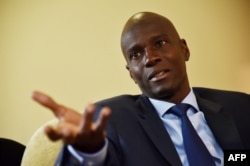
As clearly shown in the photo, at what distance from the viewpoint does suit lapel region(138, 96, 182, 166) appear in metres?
0.93

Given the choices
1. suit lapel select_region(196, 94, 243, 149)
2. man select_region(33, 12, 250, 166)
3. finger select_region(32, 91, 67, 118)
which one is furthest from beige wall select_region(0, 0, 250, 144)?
finger select_region(32, 91, 67, 118)

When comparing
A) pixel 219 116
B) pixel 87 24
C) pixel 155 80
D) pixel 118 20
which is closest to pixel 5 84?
pixel 87 24

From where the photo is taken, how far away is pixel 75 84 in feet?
5.47

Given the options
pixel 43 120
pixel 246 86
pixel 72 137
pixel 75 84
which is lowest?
pixel 246 86

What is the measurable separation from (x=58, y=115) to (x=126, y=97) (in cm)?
52

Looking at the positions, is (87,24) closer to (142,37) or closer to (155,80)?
(142,37)

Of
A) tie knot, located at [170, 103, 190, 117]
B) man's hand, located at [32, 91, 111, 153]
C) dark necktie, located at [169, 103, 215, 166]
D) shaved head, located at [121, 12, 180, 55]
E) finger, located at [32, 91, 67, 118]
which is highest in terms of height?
shaved head, located at [121, 12, 180, 55]

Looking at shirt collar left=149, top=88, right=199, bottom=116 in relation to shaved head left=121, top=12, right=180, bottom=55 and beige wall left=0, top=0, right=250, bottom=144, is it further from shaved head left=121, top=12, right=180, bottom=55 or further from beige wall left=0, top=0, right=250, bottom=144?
beige wall left=0, top=0, right=250, bottom=144

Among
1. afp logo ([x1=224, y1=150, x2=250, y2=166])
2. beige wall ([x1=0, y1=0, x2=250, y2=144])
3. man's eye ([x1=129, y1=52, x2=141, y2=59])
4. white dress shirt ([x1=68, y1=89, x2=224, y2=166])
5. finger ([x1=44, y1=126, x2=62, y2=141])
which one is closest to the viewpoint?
finger ([x1=44, y1=126, x2=62, y2=141])

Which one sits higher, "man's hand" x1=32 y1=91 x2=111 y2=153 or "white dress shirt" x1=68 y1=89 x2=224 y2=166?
"man's hand" x1=32 y1=91 x2=111 y2=153

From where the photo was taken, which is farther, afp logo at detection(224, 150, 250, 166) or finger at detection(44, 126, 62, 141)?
afp logo at detection(224, 150, 250, 166)

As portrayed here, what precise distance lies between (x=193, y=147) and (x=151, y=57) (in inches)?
13.2

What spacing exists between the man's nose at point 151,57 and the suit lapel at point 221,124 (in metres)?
0.26

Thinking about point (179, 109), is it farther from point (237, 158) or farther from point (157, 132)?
point (237, 158)
